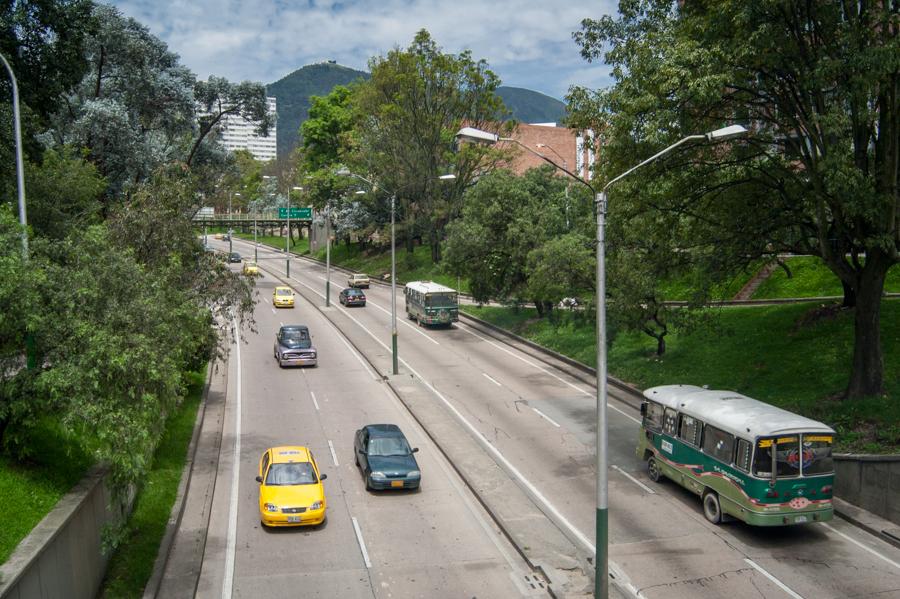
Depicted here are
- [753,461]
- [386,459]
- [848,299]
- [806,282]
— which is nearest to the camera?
[753,461]

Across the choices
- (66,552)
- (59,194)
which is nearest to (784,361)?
(66,552)

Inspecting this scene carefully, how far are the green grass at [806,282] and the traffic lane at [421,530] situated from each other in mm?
21915

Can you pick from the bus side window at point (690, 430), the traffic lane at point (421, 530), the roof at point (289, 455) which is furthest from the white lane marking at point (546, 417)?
the roof at point (289, 455)

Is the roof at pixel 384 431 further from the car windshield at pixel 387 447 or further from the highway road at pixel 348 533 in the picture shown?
the highway road at pixel 348 533

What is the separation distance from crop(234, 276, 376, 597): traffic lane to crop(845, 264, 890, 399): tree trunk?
15713mm

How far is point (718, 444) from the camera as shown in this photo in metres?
18.2

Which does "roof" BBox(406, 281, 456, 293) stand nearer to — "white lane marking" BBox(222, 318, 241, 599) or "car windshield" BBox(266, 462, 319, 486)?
"white lane marking" BBox(222, 318, 241, 599)

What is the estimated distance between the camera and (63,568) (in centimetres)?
1298

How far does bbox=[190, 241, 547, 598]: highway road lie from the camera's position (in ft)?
50.6

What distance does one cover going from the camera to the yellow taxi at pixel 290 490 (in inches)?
707

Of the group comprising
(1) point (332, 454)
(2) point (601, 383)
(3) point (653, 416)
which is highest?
(2) point (601, 383)

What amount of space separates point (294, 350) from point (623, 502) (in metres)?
20.6

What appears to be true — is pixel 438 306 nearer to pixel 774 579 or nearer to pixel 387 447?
pixel 387 447

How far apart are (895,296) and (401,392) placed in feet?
71.5
